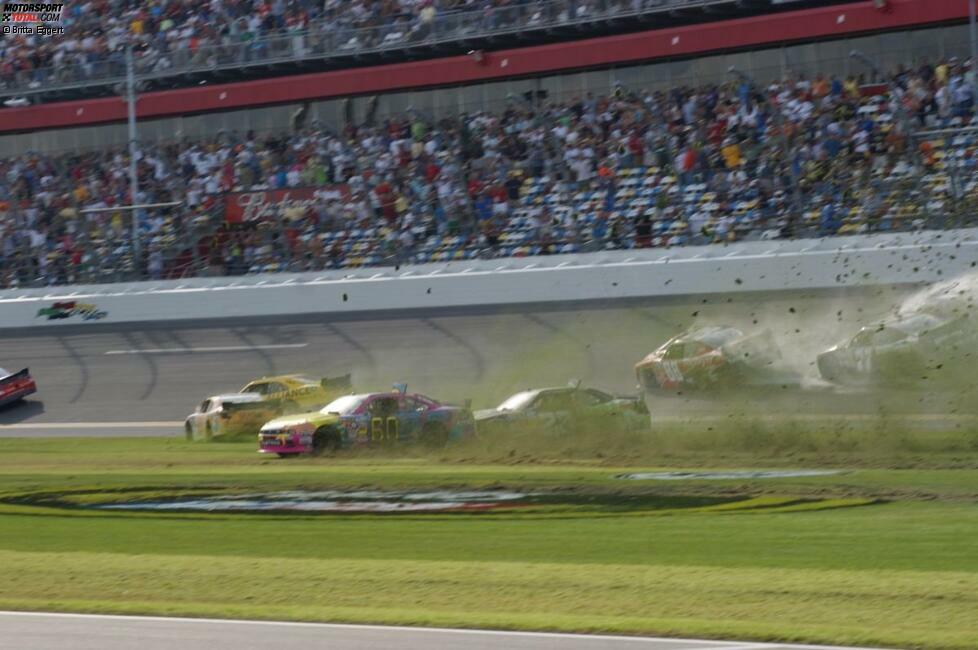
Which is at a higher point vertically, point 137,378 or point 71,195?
point 71,195

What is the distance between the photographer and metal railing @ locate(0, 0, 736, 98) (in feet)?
110

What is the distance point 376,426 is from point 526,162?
12.5 m

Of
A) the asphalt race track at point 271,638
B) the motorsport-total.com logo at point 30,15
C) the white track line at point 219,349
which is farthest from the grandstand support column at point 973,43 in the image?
the motorsport-total.com logo at point 30,15

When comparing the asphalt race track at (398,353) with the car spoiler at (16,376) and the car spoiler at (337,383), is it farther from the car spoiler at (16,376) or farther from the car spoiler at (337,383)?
the car spoiler at (337,383)

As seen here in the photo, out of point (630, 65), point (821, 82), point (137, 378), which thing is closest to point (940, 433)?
point (821, 82)

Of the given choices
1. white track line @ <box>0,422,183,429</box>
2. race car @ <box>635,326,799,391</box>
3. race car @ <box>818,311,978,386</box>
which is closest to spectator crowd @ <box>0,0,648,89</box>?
race car @ <box>635,326,799,391</box>

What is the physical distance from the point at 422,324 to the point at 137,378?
5540mm

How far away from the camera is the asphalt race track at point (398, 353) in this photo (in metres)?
21.6

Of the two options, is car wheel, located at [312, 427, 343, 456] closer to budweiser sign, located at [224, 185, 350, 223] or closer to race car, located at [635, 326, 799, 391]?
race car, located at [635, 326, 799, 391]

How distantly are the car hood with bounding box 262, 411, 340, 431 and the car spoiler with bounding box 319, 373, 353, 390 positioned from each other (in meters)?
2.78

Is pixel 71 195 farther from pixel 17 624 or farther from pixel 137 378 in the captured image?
pixel 17 624

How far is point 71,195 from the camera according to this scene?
3712 centimetres

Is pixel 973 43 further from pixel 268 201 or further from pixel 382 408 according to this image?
pixel 268 201

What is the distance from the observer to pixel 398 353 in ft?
80.8
